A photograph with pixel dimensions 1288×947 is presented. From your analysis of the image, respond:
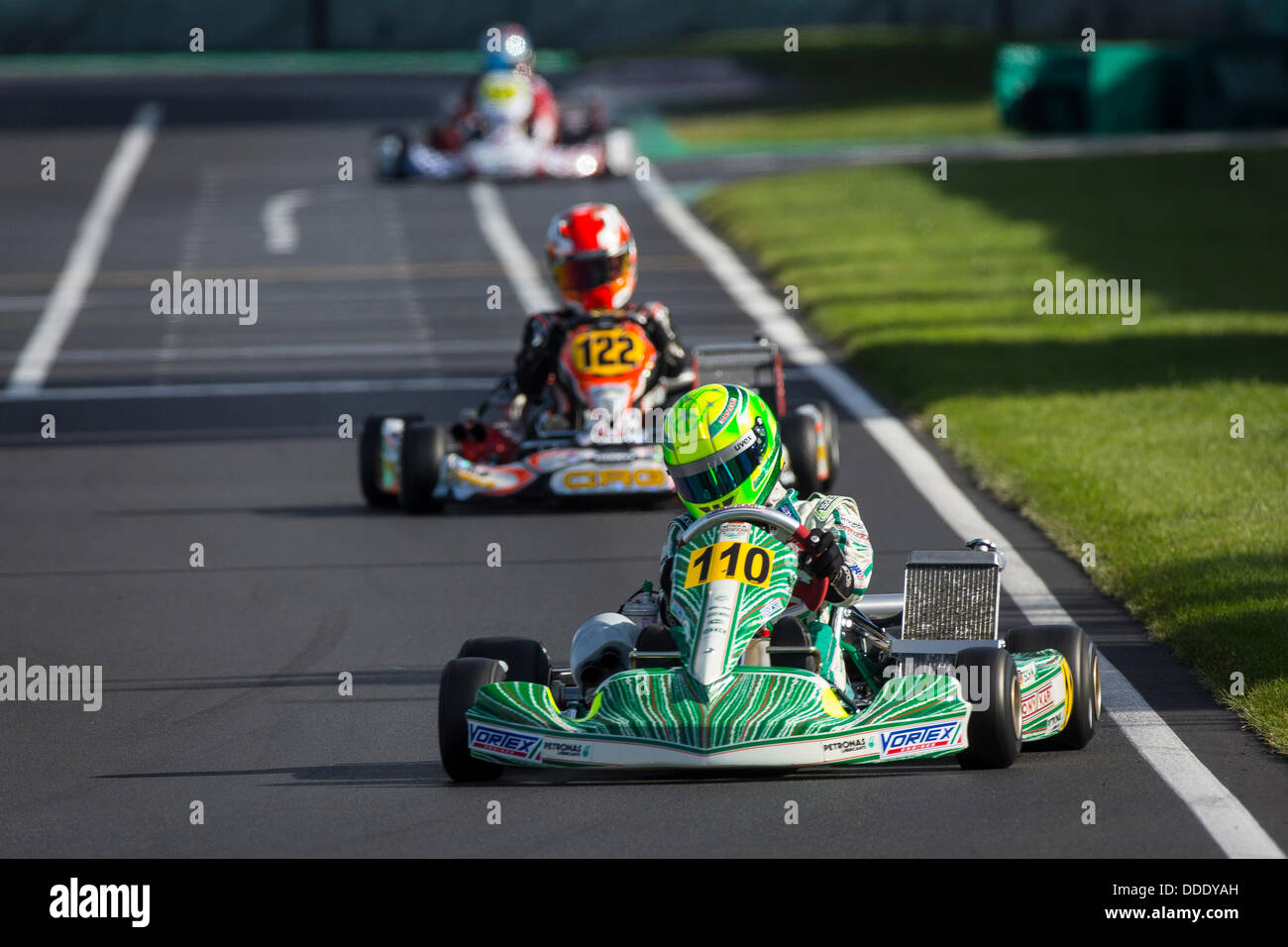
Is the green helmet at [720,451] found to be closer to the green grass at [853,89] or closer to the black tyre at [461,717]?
the black tyre at [461,717]

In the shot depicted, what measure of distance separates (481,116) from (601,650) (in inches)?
887

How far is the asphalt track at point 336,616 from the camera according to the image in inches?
284

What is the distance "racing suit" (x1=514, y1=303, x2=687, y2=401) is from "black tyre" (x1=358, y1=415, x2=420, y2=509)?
71 centimetres

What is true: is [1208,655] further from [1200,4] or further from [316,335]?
[1200,4]

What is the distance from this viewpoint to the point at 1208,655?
29.8 feet

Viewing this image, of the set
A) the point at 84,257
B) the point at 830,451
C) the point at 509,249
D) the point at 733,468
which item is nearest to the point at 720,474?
the point at 733,468

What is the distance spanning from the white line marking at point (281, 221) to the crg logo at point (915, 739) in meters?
19.2

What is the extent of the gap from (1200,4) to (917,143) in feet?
77.8

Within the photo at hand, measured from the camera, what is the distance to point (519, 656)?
26.6ft

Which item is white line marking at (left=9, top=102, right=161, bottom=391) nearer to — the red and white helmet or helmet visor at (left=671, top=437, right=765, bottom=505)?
the red and white helmet

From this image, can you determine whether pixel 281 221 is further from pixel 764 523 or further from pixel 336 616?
pixel 764 523

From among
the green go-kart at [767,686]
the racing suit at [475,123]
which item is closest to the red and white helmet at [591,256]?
the green go-kart at [767,686]

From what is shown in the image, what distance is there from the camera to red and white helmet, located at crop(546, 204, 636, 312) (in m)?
13.6
